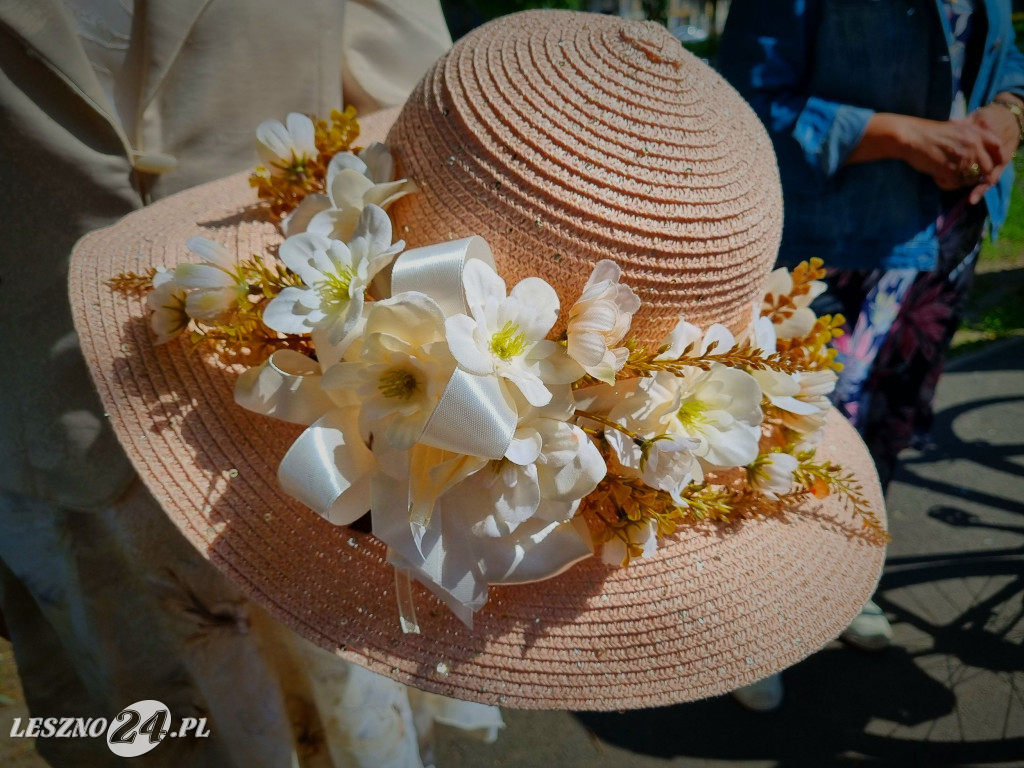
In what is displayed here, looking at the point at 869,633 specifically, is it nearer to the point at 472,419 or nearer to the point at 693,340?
the point at 693,340

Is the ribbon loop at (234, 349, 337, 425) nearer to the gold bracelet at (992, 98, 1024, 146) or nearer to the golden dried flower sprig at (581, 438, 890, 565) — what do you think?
the golden dried flower sprig at (581, 438, 890, 565)

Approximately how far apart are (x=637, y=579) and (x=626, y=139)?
1.82 feet

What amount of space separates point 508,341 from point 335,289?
224 millimetres

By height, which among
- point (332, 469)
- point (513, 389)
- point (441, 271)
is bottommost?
point (332, 469)

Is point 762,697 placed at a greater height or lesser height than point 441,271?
lesser

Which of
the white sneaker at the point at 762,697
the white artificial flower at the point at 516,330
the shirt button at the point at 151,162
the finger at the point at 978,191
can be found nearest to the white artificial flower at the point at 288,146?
the shirt button at the point at 151,162

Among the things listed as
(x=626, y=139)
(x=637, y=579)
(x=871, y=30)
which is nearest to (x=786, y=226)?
(x=871, y=30)

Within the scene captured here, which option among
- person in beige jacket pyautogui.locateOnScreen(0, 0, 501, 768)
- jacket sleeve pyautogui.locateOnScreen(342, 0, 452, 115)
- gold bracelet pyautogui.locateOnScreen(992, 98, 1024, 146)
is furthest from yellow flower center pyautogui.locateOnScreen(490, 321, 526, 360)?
gold bracelet pyautogui.locateOnScreen(992, 98, 1024, 146)

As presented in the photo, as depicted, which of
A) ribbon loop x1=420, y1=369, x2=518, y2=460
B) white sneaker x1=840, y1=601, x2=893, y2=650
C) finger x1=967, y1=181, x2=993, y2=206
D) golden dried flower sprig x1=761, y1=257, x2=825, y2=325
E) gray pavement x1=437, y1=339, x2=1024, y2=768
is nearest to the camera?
ribbon loop x1=420, y1=369, x2=518, y2=460

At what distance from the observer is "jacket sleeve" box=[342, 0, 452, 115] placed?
142cm

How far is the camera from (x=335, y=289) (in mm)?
842

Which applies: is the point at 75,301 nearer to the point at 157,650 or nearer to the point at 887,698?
the point at 157,650

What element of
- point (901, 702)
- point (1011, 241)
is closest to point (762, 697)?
point (901, 702)

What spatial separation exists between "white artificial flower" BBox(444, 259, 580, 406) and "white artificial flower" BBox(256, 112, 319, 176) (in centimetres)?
44
